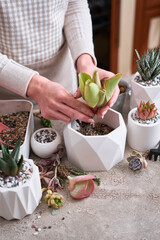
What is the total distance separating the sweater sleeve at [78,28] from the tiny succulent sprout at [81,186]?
494 millimetres

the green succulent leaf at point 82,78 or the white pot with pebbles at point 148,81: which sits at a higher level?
the green succulent leaf at point 82,78

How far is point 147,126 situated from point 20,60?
54cm

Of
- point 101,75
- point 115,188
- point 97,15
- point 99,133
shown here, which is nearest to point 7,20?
point 101,75

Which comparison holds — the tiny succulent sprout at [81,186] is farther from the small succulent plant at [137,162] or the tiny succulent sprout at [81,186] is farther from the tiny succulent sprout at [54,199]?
the small succulent plant at [137,162]

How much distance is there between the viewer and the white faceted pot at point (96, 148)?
0.79 metres

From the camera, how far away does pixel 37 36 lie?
3.45 feet

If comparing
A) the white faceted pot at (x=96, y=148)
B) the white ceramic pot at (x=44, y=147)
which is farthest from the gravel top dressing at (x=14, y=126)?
the white faceted pot at (x=96, y=148)

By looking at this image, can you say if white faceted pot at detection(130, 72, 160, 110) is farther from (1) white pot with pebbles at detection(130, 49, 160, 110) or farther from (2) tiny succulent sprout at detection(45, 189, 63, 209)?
(2) tiny succulent sprout at detection(45, 189, 63, 209)

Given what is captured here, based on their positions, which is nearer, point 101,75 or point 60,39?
point 101,75

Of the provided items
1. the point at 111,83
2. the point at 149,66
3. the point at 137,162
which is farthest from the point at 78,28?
the point at 137,162

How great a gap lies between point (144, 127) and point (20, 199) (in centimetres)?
44

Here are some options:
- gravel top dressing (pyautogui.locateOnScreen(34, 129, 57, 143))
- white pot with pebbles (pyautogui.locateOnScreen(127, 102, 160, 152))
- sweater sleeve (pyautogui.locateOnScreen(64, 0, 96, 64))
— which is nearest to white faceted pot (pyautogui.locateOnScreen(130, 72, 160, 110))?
white pot with pebbles (pyautogui.locateOnScreen(127, 102, 160, 152))

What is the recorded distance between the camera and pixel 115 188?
800 mm

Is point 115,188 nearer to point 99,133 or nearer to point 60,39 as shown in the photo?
point 99,133
